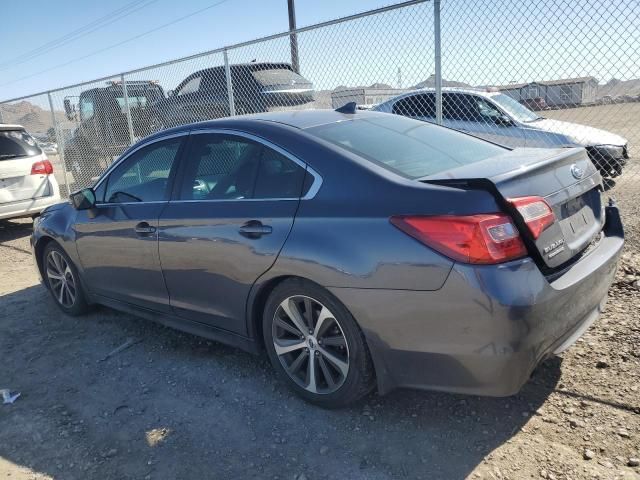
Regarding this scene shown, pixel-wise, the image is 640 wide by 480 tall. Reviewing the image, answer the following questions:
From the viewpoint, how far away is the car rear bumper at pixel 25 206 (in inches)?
314

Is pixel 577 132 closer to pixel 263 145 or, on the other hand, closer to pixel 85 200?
pixel 263 145

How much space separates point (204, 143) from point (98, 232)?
128cm

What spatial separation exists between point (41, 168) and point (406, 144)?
7229mm

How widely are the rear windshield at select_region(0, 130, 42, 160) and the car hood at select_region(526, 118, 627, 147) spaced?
294 inches

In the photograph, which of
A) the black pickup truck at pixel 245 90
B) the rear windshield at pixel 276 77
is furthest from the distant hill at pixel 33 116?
the rear windshield at pixel 276 77

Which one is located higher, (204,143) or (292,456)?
(204,143)

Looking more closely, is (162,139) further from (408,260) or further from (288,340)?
(408,260)

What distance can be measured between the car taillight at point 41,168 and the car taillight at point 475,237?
7.78m

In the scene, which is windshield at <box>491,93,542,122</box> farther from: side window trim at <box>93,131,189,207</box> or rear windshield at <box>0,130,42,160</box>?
rear windshield at <box>0,130,42,160</box>

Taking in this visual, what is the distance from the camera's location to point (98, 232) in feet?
13.5

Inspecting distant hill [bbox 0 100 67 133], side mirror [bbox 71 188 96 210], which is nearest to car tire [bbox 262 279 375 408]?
side mirror [bbox 71 188 96 210]

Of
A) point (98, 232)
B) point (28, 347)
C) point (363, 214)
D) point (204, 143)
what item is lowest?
point (28, 347)

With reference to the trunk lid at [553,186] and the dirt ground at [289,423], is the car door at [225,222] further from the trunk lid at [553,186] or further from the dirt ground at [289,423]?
the trunk lid at [553,186]

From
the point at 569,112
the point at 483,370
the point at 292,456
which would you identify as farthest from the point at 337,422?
the point at 569,112
